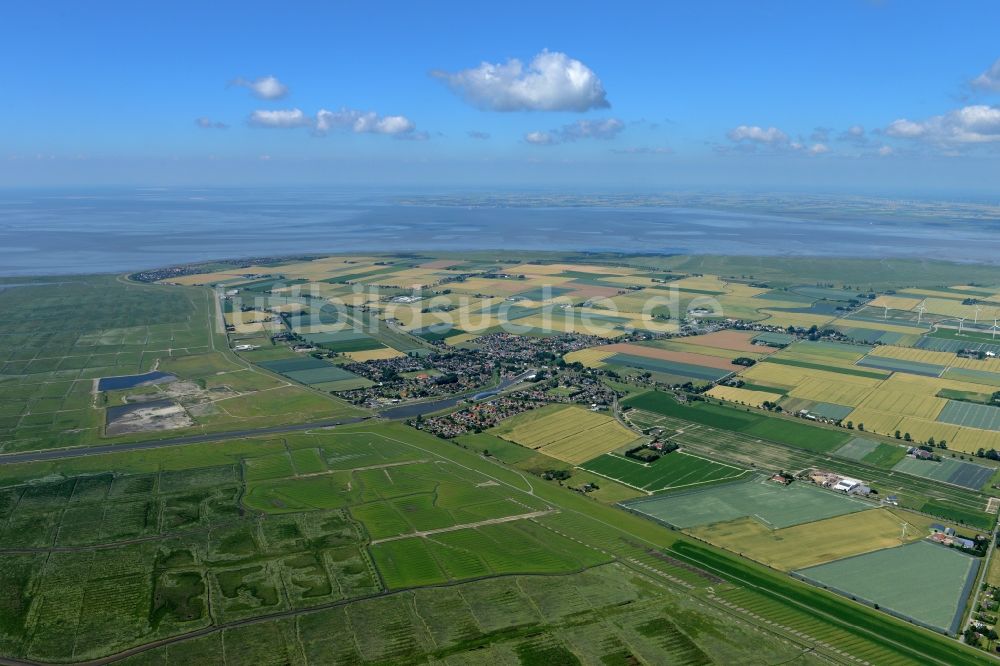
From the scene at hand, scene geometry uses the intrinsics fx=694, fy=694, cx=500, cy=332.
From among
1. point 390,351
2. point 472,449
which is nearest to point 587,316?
point 390,351

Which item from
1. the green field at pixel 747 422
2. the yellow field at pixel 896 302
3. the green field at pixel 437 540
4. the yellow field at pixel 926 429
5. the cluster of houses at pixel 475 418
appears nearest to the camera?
the green field at pixel 437 540

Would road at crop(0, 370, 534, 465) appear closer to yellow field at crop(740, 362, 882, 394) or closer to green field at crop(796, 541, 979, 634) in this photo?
yellow field at crop(740, 362, 882, 394)

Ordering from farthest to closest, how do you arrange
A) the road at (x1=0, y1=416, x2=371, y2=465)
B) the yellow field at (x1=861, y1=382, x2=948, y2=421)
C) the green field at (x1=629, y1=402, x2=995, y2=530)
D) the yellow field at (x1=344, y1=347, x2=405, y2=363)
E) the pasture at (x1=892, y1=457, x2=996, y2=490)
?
the yellow field at (x1=344, y1=347, x2=405, y2=363) → the yellow field at (x1=861, y1=382, x2=948, y2=421) → the road at (x1=0, y1=416, x2=371, y2=465) → the pasture at (x1=892, y1=457, x2=996, y2=490) → the green field at (x1=629, y1=402, x2=995, y2=530)

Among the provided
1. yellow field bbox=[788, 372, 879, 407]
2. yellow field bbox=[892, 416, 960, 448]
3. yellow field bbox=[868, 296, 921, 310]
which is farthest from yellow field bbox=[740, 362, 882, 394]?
yellow field bbox=[868, 296, 921, 310]

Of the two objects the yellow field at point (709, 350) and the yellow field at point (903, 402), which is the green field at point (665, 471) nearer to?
the yellow field at point (903, 402)

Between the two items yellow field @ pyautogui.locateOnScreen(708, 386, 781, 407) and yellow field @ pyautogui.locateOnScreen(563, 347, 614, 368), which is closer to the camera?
yellow field @ pyautogui.locateOnScreen(708, 386, 781, 407)

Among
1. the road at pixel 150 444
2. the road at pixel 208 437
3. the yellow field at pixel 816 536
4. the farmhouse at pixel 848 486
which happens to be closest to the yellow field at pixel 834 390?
the farmhouse at pixel 848 486

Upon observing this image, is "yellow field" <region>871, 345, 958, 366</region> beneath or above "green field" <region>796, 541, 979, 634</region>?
above
